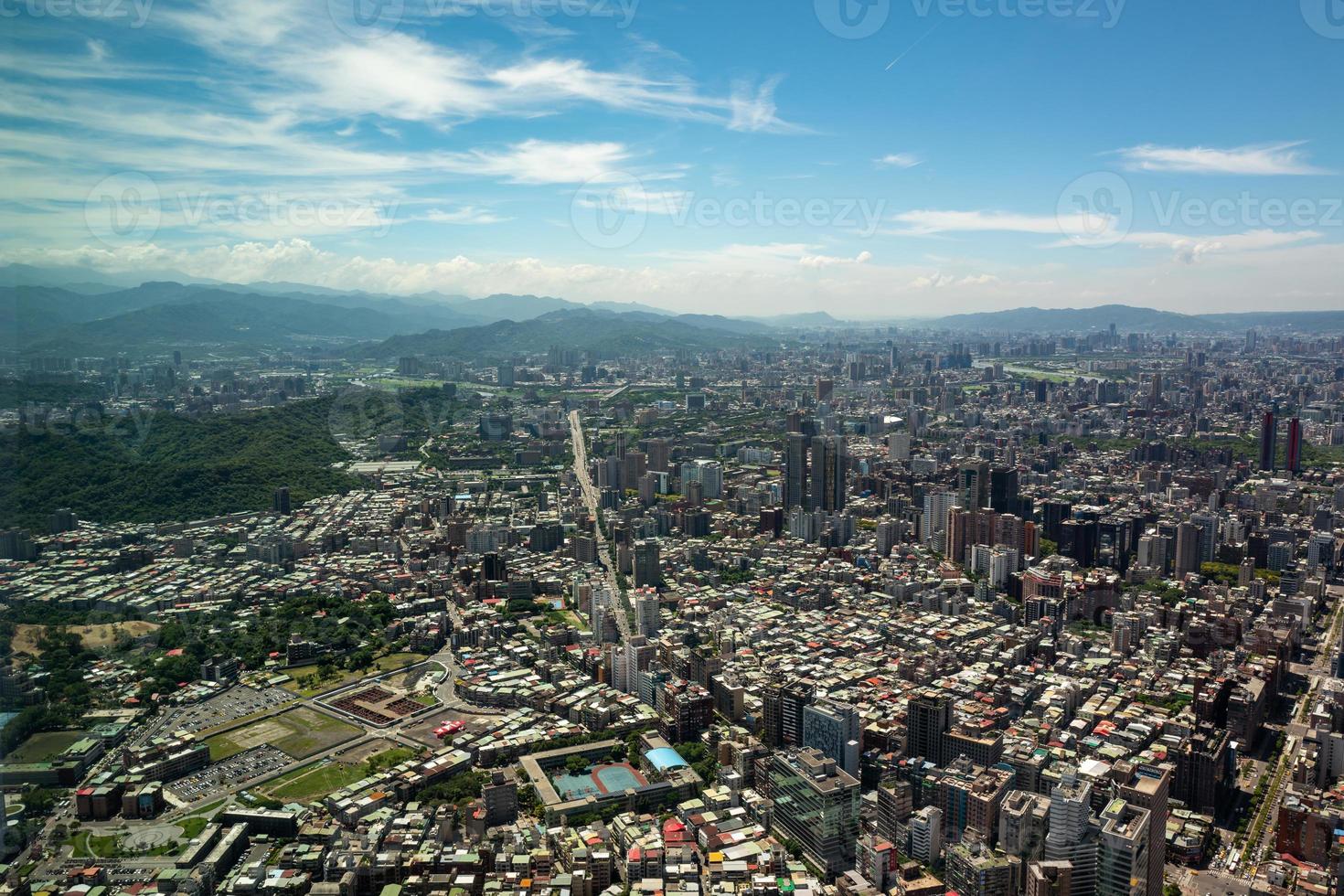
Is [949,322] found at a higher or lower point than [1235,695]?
higher

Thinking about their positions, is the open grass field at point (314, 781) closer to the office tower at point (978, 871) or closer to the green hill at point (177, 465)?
the green hill at point (177, 465)

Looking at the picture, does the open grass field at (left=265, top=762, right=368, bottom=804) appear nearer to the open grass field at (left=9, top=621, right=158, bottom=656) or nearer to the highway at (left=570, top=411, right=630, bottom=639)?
the open grass field at (left=9, top=621, right=158, bottom=656)

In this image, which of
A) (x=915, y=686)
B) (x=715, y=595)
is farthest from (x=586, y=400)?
(x=915, y=686)

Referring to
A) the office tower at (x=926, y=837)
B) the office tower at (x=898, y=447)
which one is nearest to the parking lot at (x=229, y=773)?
the office tower at (x=926, y=837)

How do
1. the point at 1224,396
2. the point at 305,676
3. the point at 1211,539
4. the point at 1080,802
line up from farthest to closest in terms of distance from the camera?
1. the point at 1224,396
2. the point at 1211,539
3. the point at 305,676
4. the point at 1080,802

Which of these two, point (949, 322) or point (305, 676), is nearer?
point (305, 676)

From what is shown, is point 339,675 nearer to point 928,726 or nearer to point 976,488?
point 928,726

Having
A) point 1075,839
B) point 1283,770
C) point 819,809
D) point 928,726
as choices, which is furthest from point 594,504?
point 1075,839

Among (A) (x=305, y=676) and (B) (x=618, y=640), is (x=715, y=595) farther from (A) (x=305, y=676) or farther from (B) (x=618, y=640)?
(A) (x=305, y=676)
